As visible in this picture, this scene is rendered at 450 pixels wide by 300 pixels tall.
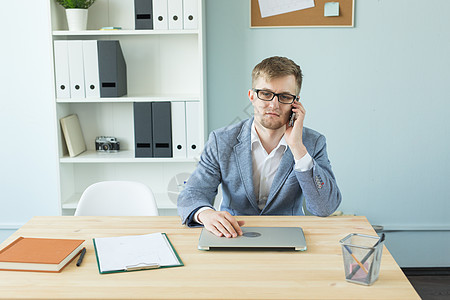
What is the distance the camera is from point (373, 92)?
2.99 meters

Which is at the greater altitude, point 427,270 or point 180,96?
point 180,96

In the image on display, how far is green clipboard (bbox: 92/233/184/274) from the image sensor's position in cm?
135

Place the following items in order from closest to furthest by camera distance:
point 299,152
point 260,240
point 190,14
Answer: point 260,240 → point 299,152 → point 190,14

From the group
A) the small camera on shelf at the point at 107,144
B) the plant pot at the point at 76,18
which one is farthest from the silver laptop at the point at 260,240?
the plant pot at the point at 76,18

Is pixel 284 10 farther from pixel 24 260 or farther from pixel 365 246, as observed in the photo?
pixel 24 260

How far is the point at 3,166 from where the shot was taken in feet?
10.4

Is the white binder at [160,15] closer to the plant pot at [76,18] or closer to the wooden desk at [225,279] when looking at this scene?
the plant pot at [76,18]

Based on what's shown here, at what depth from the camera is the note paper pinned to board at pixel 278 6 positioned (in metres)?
2.90

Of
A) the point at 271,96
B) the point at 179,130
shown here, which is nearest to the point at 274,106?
the point at 271,96

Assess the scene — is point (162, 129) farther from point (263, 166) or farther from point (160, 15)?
point (263, 166)

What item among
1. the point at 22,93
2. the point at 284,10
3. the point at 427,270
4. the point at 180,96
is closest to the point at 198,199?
the point at 180,96

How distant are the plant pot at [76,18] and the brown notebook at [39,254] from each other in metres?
1.55

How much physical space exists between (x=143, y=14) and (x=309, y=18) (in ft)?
3.25

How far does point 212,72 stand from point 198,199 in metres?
1.37
